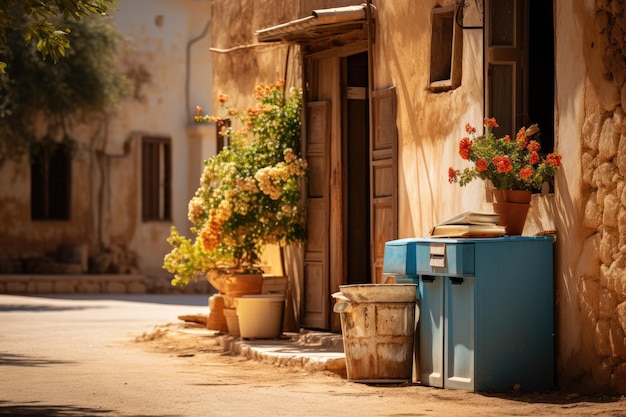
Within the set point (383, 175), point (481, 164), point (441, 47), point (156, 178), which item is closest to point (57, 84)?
point (156, 178)

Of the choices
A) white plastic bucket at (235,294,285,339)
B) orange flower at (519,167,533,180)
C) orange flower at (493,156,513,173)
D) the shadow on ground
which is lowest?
the shadow on ground

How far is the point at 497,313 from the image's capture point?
32.2 ft

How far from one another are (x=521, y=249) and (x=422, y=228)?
7.88 feet

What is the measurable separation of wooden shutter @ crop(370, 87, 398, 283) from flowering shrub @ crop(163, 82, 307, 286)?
143cm

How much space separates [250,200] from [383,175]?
6.91 feet

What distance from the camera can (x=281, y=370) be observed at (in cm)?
1195

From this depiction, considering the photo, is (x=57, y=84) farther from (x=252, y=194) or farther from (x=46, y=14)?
(x=46, y=14)

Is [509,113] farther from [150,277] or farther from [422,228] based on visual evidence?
[150,277]

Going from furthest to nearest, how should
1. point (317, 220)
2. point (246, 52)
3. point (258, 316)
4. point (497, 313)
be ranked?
1. point (246, 52)
2. point (317, 220)
3. point (258, 316)
4. point (497, 313)

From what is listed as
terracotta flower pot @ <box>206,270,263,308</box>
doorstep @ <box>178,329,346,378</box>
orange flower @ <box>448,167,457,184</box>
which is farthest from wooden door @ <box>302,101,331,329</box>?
orange flower @ <box>448,167,457,184</box>

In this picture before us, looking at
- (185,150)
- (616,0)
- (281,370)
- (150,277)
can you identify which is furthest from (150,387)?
(185,150)

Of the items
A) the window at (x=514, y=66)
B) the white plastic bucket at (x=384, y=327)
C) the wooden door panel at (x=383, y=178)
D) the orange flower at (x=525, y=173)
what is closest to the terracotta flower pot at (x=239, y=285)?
the wooden door panel at (x=383, y=178)

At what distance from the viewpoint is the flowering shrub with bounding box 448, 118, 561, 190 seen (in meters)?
9.97

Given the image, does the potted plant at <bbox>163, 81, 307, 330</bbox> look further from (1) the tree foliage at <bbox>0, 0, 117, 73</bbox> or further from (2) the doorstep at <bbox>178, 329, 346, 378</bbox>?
(1) the tree foliage at <bbox>0, 0, 117, 73</bbox>
